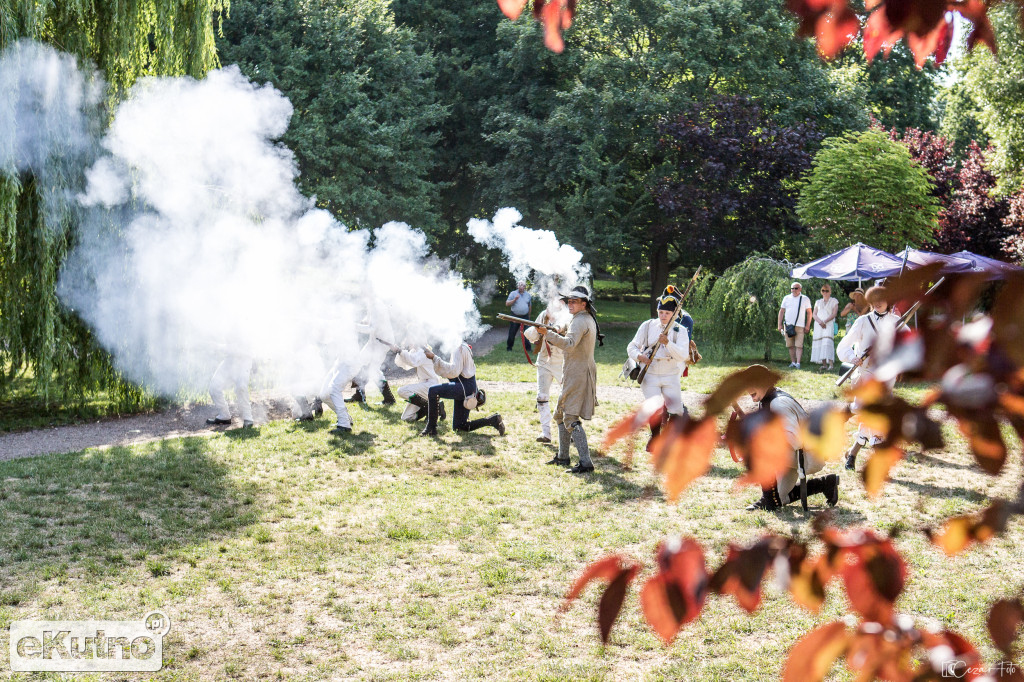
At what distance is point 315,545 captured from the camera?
808cm

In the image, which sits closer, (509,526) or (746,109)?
(509,526)

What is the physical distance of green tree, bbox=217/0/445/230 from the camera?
26.3 meters

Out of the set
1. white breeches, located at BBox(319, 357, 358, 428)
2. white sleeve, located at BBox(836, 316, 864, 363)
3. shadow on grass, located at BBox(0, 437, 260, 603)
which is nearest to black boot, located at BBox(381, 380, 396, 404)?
white breeches, located at BBox(319, 357, 358, 428)

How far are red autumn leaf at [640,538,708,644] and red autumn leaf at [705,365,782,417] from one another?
326 mm

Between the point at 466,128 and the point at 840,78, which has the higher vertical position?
the point at 840,78

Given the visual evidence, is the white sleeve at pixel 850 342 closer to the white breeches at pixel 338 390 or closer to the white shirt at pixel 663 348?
the white shirt at pixel 663 348

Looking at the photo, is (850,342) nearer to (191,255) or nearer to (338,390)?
(338,390)

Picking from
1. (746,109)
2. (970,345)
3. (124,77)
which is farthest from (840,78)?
(970,345)

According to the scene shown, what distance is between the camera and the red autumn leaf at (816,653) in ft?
5.08

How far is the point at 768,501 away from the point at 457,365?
5.30 metres

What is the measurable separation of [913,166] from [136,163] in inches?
891

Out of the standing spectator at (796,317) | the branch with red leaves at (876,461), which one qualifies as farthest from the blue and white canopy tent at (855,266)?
the branch with red leaves at (876,461)

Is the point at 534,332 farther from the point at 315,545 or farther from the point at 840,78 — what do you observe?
the point at 840,78

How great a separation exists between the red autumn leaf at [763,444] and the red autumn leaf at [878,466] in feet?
0.61
